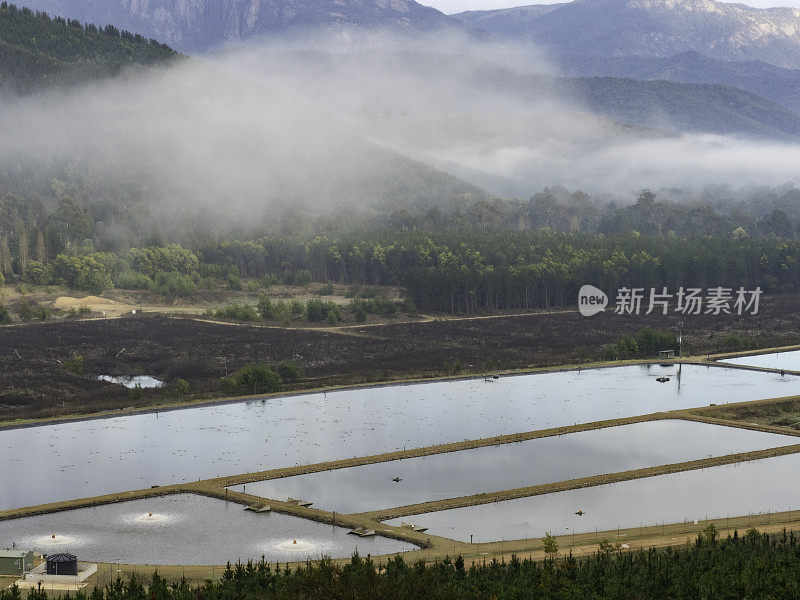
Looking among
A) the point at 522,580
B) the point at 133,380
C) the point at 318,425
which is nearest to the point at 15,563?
the point at 522,580

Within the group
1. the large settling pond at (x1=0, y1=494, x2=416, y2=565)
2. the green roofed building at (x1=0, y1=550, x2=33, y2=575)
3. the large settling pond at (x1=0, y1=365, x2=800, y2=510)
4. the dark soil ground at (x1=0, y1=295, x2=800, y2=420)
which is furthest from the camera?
the dark soil ground at (x1=0, y1=295, x2=800, y2=420)

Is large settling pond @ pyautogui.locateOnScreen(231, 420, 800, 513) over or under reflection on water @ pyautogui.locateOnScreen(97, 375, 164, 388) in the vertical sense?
under

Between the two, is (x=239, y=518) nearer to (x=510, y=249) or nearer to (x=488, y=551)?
(x=488, y=551)

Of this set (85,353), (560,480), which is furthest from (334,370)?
(560,480)

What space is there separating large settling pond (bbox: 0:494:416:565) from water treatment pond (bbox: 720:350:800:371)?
63.5 m

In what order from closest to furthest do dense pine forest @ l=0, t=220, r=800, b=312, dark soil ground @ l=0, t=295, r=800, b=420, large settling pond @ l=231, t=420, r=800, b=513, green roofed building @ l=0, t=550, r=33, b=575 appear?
green roofed building @ l=0, t=550, r=33, b=575 < large settling pond @ l=231, t=420, r=800, b=513 < dark soil ground @ l=0, t=295, r=800, b=420 < dense pine forest @ l=0, t=220, r=800, b=312

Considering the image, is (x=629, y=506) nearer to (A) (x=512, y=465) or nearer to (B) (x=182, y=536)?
(A) (x=512, y=465)

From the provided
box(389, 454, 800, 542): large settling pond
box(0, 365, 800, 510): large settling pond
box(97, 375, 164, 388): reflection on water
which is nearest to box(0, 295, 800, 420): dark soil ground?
box(97, 375, 164, 388): reflection on water

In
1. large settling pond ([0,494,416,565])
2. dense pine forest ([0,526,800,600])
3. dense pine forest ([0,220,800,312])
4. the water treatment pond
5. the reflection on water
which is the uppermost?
dense pine forest ([0,220,800,312])

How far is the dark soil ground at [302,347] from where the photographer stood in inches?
3425

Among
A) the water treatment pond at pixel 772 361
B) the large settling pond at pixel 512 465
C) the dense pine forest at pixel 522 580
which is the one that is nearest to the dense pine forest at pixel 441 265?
the water treatment pond at pixel 772 361

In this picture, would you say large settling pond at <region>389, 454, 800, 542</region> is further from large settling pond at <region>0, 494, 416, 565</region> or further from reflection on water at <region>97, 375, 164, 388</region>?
reflection on water at <region>97, 375, 164, 388</region>

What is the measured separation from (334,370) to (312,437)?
29473mm

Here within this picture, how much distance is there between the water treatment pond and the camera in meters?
101
